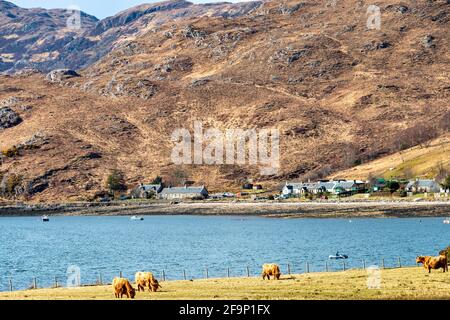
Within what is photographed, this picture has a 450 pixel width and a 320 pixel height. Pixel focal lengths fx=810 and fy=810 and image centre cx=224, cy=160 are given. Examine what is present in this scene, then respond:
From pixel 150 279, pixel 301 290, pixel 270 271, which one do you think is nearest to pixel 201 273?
pixel 270 271

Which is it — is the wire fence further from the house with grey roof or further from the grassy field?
the house with grey roof

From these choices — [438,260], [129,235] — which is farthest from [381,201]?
[438,260]

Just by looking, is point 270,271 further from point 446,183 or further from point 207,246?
point 446,183

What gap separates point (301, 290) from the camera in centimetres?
4619

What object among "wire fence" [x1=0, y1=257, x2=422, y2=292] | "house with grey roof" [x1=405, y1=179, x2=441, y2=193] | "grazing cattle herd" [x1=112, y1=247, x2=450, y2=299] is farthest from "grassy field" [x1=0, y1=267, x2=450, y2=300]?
"house with grey roof" [x1=405, y1=179, x2=441, y2=193]

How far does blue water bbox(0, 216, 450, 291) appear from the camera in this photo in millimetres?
Answer: 87375

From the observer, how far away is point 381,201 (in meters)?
191

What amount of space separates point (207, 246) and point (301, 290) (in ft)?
246

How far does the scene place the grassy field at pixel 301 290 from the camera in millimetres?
42688

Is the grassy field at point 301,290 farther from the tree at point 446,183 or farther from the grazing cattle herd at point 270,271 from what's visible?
the tree at point 446,183

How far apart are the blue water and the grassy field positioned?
24414 mm

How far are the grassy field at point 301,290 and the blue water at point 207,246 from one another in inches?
961

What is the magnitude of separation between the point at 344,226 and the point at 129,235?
1636 inches
